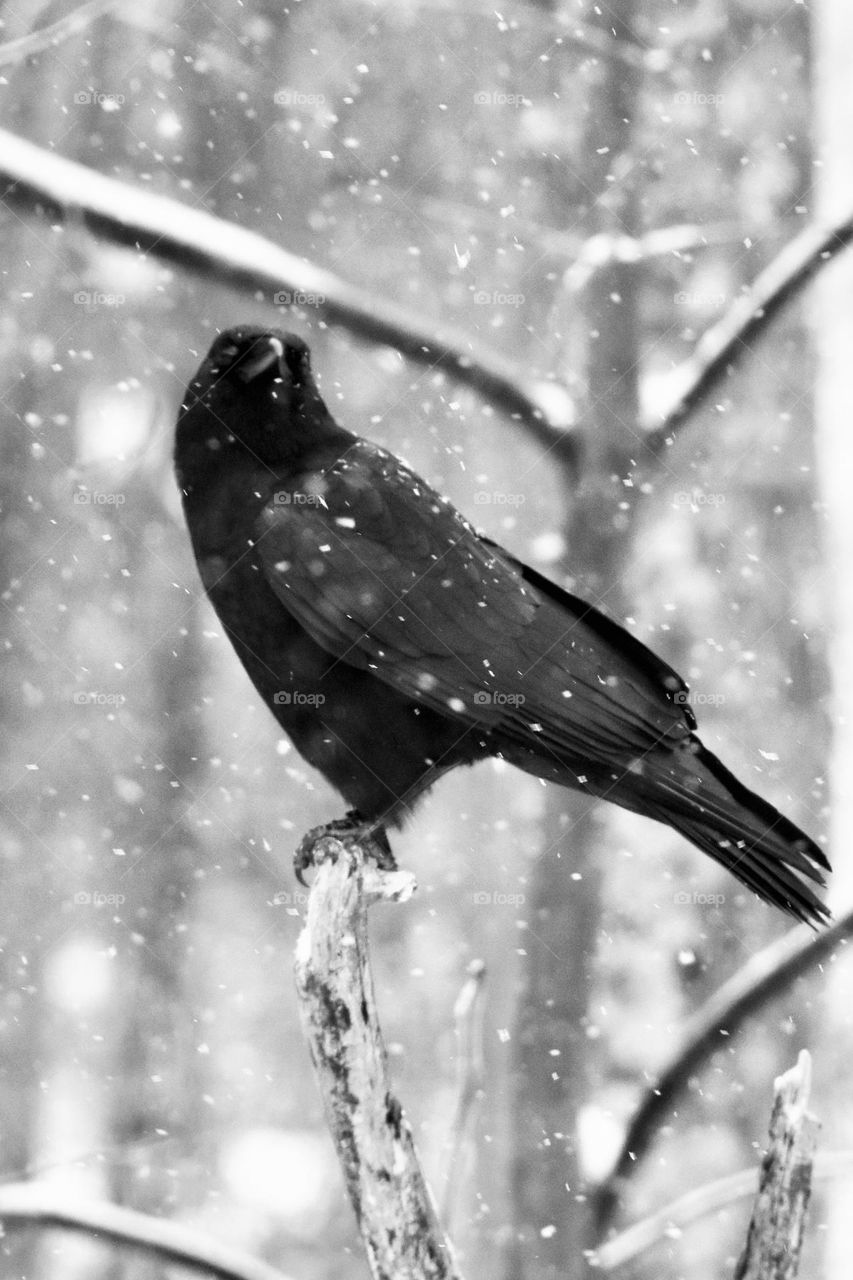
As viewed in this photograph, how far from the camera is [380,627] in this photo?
2.28 metres

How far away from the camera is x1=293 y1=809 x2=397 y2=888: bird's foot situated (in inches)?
95.4

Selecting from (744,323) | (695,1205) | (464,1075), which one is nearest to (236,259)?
(744,323)

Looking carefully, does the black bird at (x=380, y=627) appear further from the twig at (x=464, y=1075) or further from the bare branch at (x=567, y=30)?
the bare branch at (x=567, y=30)

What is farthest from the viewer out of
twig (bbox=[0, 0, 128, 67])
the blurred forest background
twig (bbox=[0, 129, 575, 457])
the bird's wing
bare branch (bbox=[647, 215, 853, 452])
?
the blurred forest background

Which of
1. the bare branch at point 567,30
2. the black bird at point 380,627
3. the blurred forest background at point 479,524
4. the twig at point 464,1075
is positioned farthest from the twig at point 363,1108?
the bare branch at point 567,30

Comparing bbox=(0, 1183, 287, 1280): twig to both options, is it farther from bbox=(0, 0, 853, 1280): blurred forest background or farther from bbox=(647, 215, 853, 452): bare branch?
bbox=(647, 215, 853, 452): bare branch

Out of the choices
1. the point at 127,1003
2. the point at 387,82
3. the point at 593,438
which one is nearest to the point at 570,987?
the point at 593,438

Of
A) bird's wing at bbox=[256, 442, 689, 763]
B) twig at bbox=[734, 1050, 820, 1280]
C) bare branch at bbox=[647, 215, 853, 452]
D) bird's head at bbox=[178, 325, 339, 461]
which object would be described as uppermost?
bare branch at bbox=[647, 215, 853, 452]

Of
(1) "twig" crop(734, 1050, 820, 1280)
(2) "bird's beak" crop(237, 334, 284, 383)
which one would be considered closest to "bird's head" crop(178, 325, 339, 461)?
(2) "bird's beak" crop(237, 334, 284, 383)

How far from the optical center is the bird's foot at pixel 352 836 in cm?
242

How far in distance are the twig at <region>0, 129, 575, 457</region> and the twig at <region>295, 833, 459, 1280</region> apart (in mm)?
1520

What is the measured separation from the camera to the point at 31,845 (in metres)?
4.25

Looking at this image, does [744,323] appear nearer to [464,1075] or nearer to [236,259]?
[236,259]

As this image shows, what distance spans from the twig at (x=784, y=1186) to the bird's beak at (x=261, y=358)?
1534 millimetres
